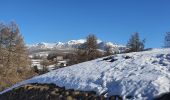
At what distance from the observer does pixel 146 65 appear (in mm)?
16406

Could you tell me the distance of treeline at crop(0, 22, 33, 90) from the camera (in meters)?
48.3

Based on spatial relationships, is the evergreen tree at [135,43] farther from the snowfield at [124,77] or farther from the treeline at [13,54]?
the snowfield at [124,77]

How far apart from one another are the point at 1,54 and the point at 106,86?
35.7 meters

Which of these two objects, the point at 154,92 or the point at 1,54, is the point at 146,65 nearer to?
the point at 154,92

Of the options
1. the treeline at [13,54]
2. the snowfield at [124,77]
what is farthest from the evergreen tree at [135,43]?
the snowfield at [124,77]

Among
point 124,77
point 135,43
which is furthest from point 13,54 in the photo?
point 124,77

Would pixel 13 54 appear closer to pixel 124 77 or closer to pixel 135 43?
pixel 135 43

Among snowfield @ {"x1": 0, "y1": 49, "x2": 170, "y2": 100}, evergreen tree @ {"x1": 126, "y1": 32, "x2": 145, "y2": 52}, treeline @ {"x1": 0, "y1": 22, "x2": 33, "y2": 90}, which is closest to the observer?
snowfield @ {"x1": 0, "y1": 49, "x2": 170, "y2": 100}

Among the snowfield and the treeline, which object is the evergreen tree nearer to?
the treeline

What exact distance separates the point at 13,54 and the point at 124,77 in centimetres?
3526

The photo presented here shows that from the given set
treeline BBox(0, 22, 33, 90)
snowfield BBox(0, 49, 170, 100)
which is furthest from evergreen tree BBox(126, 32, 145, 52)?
snowfield BBox(0, 49, 170, 100)

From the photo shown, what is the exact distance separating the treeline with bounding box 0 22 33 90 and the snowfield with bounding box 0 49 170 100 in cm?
2834

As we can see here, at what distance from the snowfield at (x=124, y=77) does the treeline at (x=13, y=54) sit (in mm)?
28339

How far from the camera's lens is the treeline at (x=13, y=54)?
4831 centimetres
